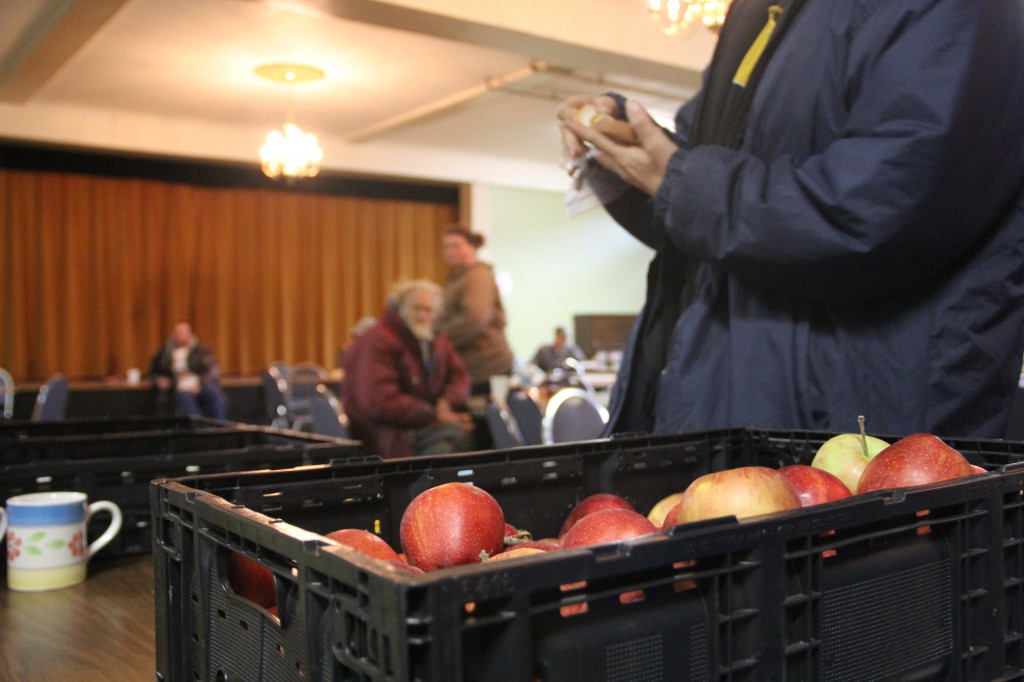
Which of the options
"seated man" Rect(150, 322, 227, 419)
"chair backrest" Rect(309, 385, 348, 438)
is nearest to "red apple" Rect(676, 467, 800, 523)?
"chair backrest" Rect(309, 385, 348, 438)

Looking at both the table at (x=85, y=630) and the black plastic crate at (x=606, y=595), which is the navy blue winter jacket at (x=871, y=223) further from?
the table at (x=85, y=630)

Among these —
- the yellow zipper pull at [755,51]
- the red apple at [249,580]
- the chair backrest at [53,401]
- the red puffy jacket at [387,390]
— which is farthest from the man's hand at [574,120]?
the chair backrest at [53,401]

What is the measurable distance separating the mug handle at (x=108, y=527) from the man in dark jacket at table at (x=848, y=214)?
2.51 ft

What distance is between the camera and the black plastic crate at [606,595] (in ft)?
1.33

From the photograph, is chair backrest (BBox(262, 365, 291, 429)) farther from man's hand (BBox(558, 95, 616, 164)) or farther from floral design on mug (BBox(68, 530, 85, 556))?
man's hand (BBox(558, 95, 616, 164))

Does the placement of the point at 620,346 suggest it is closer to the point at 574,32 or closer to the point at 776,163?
the point at 574,32

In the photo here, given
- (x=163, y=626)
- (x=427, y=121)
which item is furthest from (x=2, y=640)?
(x=427, y=121)

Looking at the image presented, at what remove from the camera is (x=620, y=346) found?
324 inches

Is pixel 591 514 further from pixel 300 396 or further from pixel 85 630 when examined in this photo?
pixel 300 396

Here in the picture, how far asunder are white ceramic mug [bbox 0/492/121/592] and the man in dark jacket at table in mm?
782

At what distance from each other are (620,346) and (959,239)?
24.1ft

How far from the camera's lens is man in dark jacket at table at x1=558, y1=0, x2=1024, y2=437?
877 mm

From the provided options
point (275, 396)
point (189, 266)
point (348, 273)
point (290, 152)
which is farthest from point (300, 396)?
point (348, 273)

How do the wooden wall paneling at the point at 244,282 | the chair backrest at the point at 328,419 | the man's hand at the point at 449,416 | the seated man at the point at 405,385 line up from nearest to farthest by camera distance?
1. the chair backrest at the point at 328,419
2. the seated man at the point at 405,385
3. the man's hand at the point at 449,416
4. the wooden wall paneling at the point at 244,282
